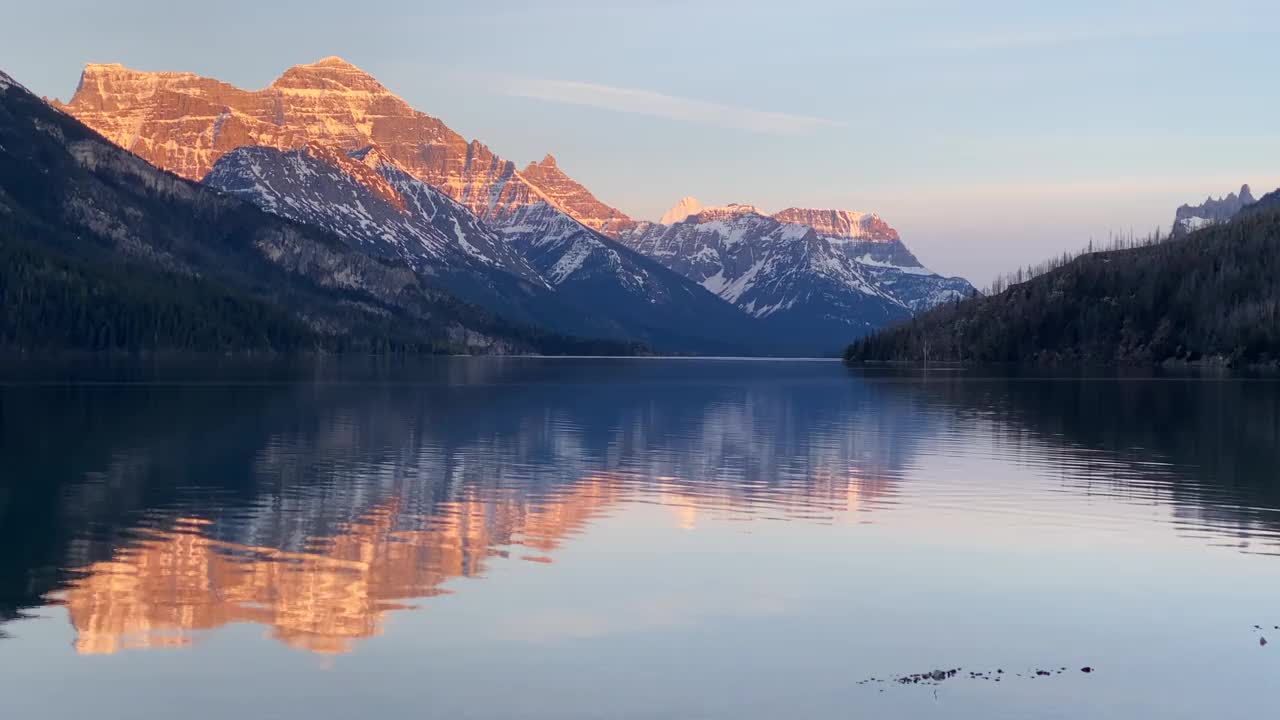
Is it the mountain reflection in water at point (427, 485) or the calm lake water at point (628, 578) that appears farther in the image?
the mountain reflection in water at point (427, 485)

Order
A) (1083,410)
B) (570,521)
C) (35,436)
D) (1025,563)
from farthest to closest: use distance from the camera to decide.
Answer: (1083,410)
(35,436)
(570,521)
(1025,563)

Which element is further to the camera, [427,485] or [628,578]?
[427,485]

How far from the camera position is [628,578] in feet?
137

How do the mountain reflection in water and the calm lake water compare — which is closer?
→ the calm lake water

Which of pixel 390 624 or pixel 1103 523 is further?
pixel 1103 523

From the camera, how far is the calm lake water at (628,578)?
29.0 metres

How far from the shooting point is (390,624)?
112ft

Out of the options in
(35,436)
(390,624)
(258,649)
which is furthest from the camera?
(35,436)

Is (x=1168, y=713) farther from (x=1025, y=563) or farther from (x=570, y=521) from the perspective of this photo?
(x=570, y=521)

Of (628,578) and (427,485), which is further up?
(427,485)

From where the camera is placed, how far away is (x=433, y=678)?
29438 millimetres

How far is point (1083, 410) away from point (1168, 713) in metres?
113

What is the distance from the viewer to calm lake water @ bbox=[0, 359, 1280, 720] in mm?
28953

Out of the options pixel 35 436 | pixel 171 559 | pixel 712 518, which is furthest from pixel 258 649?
pixel 35 436
